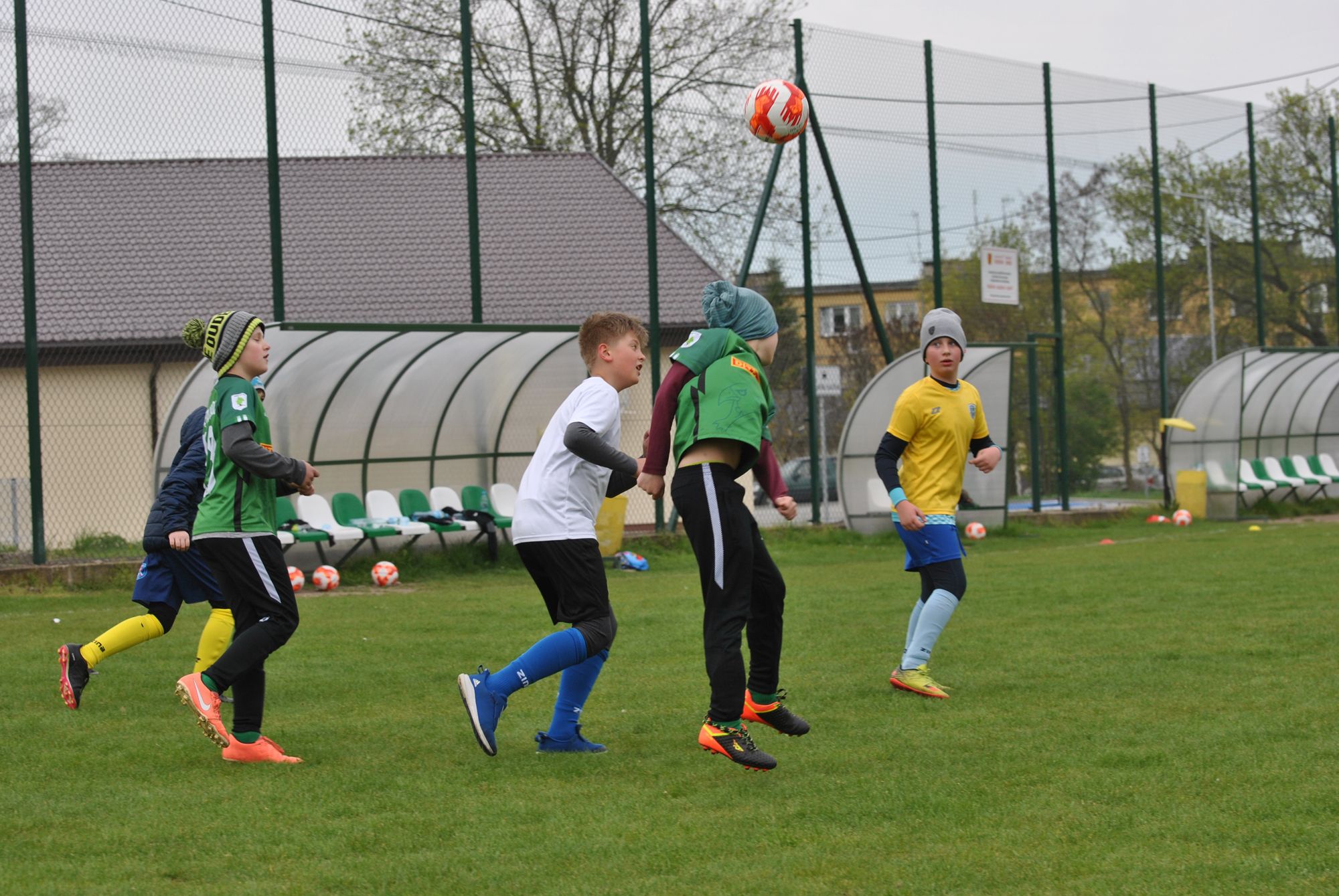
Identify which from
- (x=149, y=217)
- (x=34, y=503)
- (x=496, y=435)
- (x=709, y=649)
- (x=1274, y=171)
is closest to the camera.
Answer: (x=709, y=649)

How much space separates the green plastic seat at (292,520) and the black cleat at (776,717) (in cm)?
748

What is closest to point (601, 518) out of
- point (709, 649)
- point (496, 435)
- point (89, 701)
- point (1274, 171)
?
point (496, 435)

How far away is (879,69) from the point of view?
1809 centimetres

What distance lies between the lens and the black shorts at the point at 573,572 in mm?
5141

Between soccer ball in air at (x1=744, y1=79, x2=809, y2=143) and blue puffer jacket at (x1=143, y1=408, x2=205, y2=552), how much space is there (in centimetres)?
811

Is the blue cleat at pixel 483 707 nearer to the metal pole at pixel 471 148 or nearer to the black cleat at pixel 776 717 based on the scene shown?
the black cleat at pixel 776 717

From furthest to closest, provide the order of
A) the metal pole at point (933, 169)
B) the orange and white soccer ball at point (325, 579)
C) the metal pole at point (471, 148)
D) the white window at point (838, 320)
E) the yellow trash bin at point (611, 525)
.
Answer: the metal pole at point (933, 169) → the white window at point (838, 320) → the metal pole at point (471, 148) → the yellow trash bin at point (611, 525) → the orange and white soccer ball at point (325, 579)

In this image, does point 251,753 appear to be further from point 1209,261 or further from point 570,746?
point 1209,261

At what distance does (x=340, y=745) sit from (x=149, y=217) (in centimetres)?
1490

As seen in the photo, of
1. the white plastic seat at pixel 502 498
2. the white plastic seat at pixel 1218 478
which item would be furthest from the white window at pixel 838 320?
the white plastic seat at pixel 1218 478

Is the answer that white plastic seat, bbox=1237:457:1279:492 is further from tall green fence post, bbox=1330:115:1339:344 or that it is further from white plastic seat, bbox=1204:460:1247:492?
tall green fence post, bbox=1330:115:1339:344

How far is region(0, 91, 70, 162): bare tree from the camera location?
40.4 ft

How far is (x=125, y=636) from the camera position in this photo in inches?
259

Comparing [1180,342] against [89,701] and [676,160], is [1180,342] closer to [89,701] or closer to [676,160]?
[676,160]
